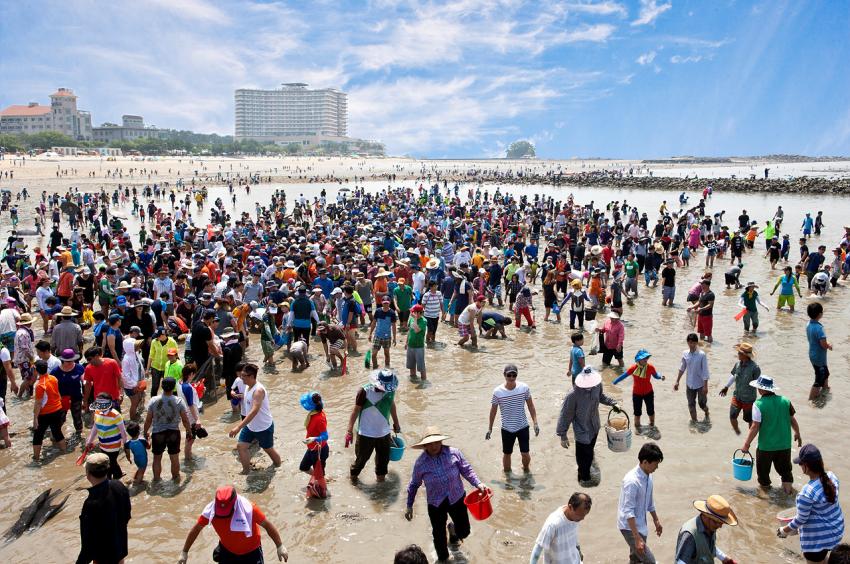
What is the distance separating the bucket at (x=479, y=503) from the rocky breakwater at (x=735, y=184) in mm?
57374

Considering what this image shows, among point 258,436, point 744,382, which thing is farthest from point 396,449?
point 744,382

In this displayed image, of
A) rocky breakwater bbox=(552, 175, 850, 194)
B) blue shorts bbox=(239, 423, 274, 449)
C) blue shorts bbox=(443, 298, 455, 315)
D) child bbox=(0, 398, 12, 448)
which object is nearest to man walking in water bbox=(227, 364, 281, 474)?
blue shorts bbox=(239, 423, 274, 449)

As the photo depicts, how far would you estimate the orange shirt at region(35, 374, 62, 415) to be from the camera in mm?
7172

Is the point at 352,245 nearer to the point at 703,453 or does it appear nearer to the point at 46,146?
the point at 703,453

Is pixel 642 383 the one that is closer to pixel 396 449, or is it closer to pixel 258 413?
pixel 396 449

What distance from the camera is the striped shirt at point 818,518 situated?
4664 millimetres

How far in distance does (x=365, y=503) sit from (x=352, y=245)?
11.9 m

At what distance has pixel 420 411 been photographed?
347 inches

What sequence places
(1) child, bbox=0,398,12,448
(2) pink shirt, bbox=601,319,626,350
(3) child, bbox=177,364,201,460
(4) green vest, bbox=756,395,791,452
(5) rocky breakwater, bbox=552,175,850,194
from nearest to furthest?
1. (4) green vest, bbox=756,395,791,452
2. (3) child, bbox=177,364,201,460
3. (1) child, bbox=0,398,12,448
4. (2) pink shirt, bbox=601,319,626,350
5. (5) rocky breakwater, bbox=552,175,850,194

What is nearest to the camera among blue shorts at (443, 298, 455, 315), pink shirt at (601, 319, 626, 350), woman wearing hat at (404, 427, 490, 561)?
woman wearing hat at (404, 427, 490, 561)

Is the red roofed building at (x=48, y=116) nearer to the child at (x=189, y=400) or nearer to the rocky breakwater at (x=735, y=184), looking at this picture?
the rocky breakwater at (x=735, y=184)

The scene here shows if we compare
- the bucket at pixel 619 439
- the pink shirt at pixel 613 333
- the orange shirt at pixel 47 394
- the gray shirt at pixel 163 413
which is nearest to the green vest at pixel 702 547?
the bucket at pixel 619 439

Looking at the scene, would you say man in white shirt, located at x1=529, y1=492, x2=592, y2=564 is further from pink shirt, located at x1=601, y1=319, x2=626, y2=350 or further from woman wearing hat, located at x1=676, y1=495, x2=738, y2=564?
pink shirt, located at x1=601, y1=319, x2=626, y2=350

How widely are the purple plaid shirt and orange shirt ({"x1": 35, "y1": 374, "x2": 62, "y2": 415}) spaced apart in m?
4.84
